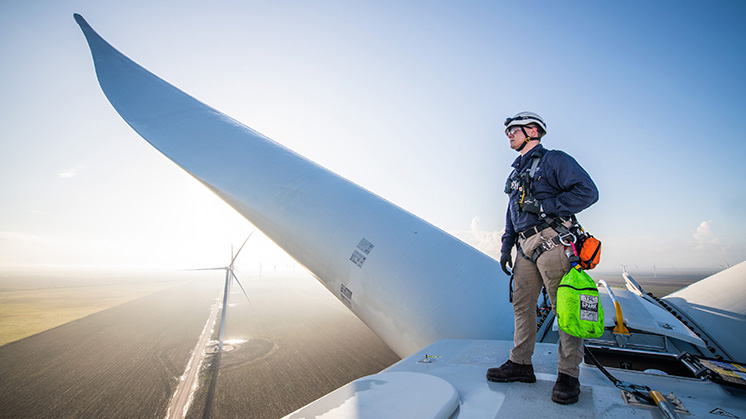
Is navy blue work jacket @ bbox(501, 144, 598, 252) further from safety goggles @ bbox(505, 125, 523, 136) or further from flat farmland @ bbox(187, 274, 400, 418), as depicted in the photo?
flat farmland @ bbox(187, 274, 400, 418)

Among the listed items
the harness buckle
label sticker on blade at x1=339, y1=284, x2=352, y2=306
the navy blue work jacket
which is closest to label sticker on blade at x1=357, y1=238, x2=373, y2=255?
label sticker on blade at x1=339, y1=284, x2=352, y2=306

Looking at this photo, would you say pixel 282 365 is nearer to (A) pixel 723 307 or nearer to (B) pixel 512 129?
(A) pixel 723 307

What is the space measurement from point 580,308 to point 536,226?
0.78 m

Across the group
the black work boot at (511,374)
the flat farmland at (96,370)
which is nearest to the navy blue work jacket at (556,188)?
the black work boot at (511,374)

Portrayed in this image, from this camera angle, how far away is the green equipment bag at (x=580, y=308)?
2.03 meters

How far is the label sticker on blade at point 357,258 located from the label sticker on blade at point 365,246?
8cm

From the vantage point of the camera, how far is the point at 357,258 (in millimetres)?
4371

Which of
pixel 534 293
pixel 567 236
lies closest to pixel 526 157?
pixel 567 236

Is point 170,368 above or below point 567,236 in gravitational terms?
below

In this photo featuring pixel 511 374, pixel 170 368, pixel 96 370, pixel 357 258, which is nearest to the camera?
pixel 511 374

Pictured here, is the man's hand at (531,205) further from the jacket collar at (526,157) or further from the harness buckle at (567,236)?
the jacket collar at (526,157)

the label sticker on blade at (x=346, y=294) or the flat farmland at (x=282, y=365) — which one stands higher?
the label sticker on blade at (x=346, y=294)

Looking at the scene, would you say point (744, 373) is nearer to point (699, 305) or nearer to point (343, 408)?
point (343, 408)

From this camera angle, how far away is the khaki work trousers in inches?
84.3
